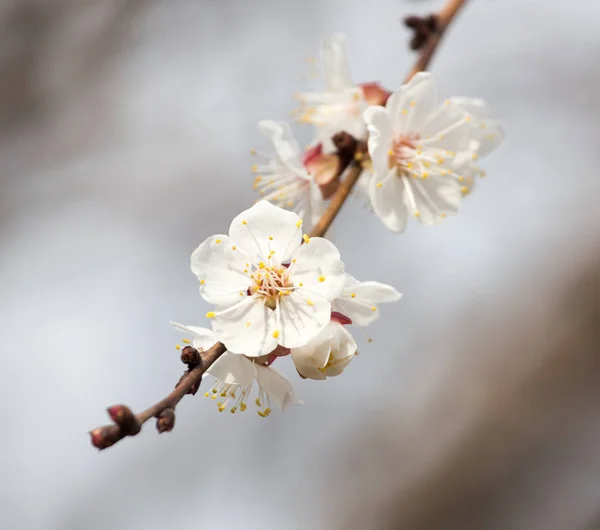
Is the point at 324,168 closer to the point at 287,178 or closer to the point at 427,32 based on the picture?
the point at 287,178

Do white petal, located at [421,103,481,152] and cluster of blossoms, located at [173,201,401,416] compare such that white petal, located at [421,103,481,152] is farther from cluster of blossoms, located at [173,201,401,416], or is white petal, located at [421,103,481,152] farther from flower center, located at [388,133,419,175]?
cluster of blossoms, located at [173,201,401,416]

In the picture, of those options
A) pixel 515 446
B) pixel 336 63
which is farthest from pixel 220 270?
pixel 515 446

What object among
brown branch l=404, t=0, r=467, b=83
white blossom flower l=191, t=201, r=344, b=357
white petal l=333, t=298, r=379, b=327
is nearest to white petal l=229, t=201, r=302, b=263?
white blossom flower l=191, t=201, r=344, b=357

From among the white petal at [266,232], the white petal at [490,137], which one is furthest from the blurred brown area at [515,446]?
the white petal at [266,232]

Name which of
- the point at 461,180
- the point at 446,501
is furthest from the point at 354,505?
the point at 461,180

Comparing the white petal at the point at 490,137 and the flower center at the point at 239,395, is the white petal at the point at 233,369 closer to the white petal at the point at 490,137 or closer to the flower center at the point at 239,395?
the flower center at the point at 239,395

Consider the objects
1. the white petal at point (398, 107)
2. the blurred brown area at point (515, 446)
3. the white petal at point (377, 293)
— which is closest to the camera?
the white petal at point (377, 293)
